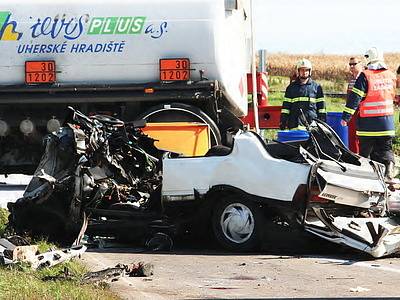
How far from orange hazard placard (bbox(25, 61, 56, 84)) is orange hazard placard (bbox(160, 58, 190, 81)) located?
4.77ft

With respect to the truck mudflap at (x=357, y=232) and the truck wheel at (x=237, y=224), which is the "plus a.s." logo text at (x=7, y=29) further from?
the truck mudflap at (x=357, y=232)

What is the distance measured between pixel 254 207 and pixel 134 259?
119cm

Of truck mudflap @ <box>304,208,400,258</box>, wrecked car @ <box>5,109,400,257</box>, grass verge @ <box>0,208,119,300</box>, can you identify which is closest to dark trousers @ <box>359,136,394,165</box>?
wrecked car @ <box>5,109,400,257</box>

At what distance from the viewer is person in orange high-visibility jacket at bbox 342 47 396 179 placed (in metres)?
13.3

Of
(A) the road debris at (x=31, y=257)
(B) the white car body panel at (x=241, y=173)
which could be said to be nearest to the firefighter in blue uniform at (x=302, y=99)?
(B) the white car body panel at (x=241, y=173)

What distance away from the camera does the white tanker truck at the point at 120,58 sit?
42.4 ft

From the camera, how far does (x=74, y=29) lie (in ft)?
43.0

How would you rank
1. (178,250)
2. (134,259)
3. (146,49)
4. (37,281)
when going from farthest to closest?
(146,49)
(178,250)
(134,259)
(37,281)

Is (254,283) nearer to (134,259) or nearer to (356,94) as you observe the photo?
(134,259)

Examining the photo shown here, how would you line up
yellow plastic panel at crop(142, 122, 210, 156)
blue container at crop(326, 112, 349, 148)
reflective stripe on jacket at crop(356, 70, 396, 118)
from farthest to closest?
blue container at crop(326, 112, 349, 148) < reflective stripe on jacket at crop(356, 70, 396, 118) < yellow plastic panel at crop(142, 122, 210, 156)

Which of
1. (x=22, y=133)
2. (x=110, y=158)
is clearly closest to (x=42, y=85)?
(x=22, y=133)

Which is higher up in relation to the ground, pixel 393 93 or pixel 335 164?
pixel 393 93

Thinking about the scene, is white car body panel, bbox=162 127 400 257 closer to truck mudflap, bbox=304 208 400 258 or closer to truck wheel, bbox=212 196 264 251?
truck mudflap, bbox=304 208 400 258

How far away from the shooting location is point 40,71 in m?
13.2
